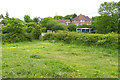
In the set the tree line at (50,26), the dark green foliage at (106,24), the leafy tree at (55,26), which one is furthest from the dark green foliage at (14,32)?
the dark green foliage at (106,24)

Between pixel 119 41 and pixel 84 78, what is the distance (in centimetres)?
820

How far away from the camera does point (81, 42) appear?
1395cm

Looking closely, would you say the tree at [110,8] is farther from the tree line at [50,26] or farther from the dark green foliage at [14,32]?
the dark green foliage at [14,32]

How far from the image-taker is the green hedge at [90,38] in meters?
11.7

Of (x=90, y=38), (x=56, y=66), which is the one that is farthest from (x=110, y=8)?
(x=56, y=66)

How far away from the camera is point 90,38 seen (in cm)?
1327

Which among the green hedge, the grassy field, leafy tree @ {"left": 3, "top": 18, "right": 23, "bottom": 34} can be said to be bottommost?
the grassy field

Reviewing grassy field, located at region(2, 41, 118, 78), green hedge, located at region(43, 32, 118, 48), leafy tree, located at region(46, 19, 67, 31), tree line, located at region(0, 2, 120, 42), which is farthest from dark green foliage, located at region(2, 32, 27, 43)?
leafy tree, located at region(46, 19, 67, 31)

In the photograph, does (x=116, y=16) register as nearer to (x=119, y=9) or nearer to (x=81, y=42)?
(x=119, y=9)

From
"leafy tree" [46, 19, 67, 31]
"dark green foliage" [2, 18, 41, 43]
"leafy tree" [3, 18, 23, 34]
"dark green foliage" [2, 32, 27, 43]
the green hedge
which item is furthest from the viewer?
"leafy tree" [46, 19, 67, 31]

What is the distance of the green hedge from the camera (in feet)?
38.3

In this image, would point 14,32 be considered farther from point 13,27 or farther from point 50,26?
point 50,26

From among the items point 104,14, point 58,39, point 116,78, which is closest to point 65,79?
point 116,78

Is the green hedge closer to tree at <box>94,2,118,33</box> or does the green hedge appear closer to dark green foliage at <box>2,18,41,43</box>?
dark green foliage at <box>2,18,41,43</box>
